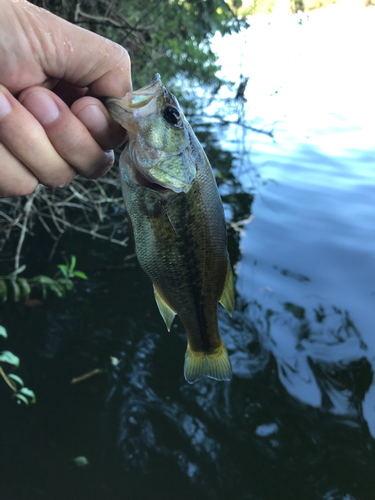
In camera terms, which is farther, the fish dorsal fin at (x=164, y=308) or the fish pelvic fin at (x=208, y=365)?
the fish pelvic fin at (x=208, y=365)

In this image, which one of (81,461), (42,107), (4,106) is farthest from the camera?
(81,461)

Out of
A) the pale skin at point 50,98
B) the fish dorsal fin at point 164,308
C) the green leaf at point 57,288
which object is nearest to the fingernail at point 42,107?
the pale skin at point 50,98

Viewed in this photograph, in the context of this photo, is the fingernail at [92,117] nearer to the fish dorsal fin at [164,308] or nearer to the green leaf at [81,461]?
the fish dorsal fin at [164,308]

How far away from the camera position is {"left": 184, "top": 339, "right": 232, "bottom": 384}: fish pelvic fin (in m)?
2.23

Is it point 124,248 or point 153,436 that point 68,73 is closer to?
point 153,436

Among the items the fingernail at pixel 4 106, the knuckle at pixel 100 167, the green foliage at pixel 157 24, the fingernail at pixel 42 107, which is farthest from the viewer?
the green foliage at pixel 157 24

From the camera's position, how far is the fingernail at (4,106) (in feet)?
4.66

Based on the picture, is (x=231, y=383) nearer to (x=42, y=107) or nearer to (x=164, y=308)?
(x=164, y=308)

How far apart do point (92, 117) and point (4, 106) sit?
1.19 feet

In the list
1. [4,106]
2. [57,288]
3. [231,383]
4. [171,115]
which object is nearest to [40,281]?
[57,288]

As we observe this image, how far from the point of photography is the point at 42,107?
153cm

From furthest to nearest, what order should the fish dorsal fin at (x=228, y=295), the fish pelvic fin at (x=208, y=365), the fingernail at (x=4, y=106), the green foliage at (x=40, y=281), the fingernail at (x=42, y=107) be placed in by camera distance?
the green foliage at (x=40, y=281) < the fish pelvic fin at (x=208, y=365) < the fish dorsal fin at (x=228, y=295) < the fingernail at (x=42, y=107) < the fingernail at (x=4, y=106)

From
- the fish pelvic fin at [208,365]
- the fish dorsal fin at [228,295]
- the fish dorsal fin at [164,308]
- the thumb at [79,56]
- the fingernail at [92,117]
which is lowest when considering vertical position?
the fish pelvic fin at [208,365]

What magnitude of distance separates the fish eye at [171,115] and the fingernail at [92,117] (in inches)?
11.3
